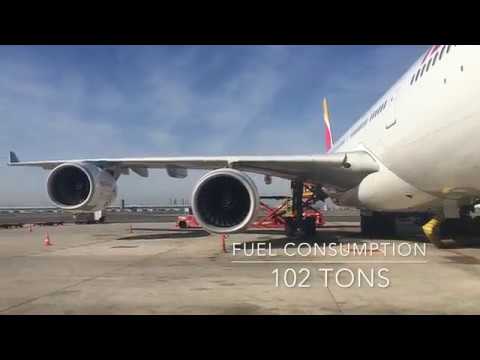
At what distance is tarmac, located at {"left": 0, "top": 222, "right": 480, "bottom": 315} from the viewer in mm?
4941

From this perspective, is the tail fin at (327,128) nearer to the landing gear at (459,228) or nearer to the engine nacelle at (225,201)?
the landing gear at (459,228)

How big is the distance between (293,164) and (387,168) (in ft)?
7.47

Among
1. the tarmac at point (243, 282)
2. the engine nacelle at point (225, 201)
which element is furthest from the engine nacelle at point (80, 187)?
the engine nacelle at point (225, 201)

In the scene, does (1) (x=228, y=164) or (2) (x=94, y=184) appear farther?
(2) (x=94, y=184)

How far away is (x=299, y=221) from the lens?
13.6 meters

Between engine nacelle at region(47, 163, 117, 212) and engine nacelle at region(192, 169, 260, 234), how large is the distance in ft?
13.4

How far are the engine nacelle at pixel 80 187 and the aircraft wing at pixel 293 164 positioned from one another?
414 mm

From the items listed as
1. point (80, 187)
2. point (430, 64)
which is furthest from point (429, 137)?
point (80, 187)

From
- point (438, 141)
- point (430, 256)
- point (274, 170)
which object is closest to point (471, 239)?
point (430, 256)

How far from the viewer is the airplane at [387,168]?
7.03 m

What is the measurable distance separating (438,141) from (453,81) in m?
0.96

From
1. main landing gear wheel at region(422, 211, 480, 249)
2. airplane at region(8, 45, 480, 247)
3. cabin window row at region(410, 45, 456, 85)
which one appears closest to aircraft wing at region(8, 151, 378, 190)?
airplane at region(8, 45, 480, 247)

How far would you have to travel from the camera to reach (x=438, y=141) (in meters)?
7.42
